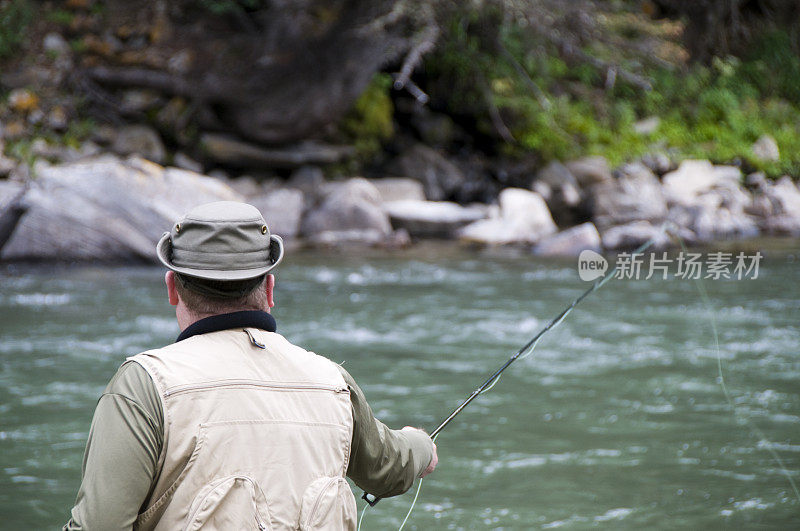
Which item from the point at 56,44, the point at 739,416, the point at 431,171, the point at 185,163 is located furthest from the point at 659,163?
the point at 739,416

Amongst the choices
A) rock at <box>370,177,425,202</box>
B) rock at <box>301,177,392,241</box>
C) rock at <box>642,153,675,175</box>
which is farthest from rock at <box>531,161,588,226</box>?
rock at <box>301,177,392,241</box>

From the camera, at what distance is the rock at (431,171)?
15328 millimetres

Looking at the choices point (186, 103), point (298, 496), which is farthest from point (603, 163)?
point (298, 496)

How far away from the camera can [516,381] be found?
591 cm

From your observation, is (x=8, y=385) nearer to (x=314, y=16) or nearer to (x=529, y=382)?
(x=529, y=382)

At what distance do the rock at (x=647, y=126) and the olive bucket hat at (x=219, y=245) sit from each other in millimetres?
16835

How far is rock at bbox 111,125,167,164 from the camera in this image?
1407cm

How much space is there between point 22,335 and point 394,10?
7.24 m

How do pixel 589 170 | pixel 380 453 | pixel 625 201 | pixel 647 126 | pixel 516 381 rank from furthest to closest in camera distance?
pixel 647 126 < pixel 589 170 < pixel 625 201 < pixel 516 381 < pixel 380 453

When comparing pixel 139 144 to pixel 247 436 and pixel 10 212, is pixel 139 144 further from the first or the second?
pixel 247 436

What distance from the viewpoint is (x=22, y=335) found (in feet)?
22.9

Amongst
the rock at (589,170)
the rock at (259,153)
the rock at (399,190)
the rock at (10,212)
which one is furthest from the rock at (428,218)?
the rock at (10,212)

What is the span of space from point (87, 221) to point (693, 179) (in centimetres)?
1010

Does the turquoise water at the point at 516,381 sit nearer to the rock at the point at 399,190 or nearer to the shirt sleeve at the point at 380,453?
the shirt sleeve at the point at 380,453
